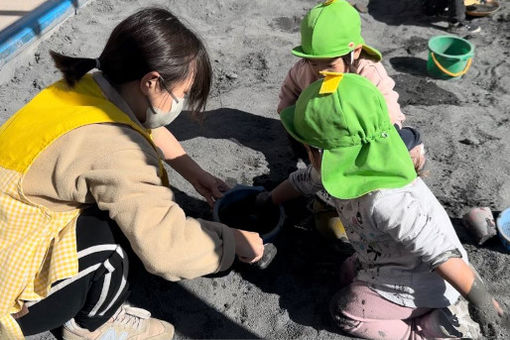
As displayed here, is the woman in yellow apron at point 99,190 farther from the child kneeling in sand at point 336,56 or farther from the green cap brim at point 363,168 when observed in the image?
the child kneeling in sand at point 336,56

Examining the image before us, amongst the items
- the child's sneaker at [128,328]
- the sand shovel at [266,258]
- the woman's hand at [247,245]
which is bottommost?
the sand shovel at [266,258]

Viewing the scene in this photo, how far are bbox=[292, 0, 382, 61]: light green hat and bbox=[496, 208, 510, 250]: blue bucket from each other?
3.13 feet

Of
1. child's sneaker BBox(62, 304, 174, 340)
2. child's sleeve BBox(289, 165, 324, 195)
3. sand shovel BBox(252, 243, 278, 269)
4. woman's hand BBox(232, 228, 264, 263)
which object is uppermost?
woman's hand BBox(232, 228, 264, 263)

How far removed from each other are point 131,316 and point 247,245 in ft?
1.78

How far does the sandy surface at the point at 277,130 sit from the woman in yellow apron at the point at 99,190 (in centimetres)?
37

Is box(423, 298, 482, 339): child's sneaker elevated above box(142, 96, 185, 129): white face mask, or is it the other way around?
box(142, 96, 185, 129): white face mask

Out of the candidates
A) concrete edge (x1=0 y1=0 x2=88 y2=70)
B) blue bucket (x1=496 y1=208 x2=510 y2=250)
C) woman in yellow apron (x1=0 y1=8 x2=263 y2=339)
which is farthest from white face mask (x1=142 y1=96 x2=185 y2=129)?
concrete edge (x1=0 y1=0 x2=88 y2=70)

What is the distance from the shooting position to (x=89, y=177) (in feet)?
4.64

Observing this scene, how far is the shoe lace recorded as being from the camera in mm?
1904

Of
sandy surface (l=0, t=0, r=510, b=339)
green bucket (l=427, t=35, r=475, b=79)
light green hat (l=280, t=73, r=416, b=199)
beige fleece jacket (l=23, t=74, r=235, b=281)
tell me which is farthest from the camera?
green bucket (l=427, t=35, r=475, b=79)

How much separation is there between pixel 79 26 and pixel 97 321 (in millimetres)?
2585

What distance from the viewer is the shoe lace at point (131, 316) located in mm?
1904

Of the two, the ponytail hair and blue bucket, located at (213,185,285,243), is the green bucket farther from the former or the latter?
the ponytail hair

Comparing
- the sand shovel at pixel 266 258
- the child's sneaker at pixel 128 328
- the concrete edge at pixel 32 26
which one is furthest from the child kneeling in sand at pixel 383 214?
the concrete edge at pixel 32 26
